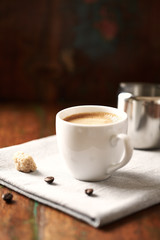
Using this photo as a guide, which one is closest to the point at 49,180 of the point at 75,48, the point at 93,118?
the point at 93,118

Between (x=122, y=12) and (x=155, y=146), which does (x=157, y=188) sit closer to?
(x=155, y=146)

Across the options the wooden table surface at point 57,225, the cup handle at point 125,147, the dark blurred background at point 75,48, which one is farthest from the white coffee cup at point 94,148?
the dark blurred background at point 75,48

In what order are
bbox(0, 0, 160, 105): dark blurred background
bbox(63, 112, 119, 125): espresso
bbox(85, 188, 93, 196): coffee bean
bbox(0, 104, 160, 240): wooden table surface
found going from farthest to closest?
bbox(0, 0, 160, 105): dark blurred background < bbox(63, 112, 119, 125): espresso < bbox(85, 188, 93, 196): coffee bean < bbox(0, 104, 160, 240): wooden table surface

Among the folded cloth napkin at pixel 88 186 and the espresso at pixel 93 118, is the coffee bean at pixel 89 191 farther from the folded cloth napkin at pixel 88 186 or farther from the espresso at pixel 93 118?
the espresso at pixel 93 118

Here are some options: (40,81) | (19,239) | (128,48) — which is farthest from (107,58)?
(19,239)

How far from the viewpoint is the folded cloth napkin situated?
842 mm

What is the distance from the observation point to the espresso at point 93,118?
3.31 ft

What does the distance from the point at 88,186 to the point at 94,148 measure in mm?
92

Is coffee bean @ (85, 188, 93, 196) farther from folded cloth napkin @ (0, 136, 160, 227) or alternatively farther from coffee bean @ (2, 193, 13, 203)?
coffee bean @ (2, 193, 13, 203)

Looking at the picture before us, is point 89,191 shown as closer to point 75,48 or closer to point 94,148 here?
point 94,148

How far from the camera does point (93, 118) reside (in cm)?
104

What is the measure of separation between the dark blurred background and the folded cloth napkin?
2.06 ft

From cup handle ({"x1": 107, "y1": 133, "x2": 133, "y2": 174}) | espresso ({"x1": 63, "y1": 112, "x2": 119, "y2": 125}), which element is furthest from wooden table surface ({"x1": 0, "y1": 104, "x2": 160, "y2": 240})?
espresso ({"x1": 63, "y1": 112, "x2": 119, "y2": 125})

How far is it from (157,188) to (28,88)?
3.11ft
